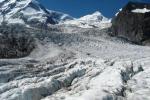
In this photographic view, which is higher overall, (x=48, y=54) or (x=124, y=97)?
(x=48, y=54)

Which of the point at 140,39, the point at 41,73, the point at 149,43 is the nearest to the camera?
the point at 41,73

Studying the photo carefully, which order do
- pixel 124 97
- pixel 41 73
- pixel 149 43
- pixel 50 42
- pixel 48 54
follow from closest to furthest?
1. pixel 124 97
2. pixel 41 73
3. pixel 48 54
4. pixel 50 42
5. pixel 149 43

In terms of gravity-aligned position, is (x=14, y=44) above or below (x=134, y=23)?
below

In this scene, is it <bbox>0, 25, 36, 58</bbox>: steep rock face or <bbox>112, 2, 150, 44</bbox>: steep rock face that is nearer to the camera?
<bbox>0, 25, 36, 58</bbox>: steep rock face

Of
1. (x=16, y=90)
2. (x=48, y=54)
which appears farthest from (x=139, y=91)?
(x=48, y=54)

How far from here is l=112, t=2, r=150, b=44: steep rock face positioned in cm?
7644

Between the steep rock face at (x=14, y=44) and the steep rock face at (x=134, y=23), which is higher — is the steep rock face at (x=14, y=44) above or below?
below

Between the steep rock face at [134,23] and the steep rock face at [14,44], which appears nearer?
the steep rock face at [14,44]

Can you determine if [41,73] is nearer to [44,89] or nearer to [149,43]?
[44,89]

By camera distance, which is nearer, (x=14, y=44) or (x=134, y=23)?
(x=14, y=44)

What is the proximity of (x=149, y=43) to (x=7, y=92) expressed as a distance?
1903 inches

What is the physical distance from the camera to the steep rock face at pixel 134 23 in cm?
7644

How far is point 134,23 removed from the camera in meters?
84.6

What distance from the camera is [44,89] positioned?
24.6m
